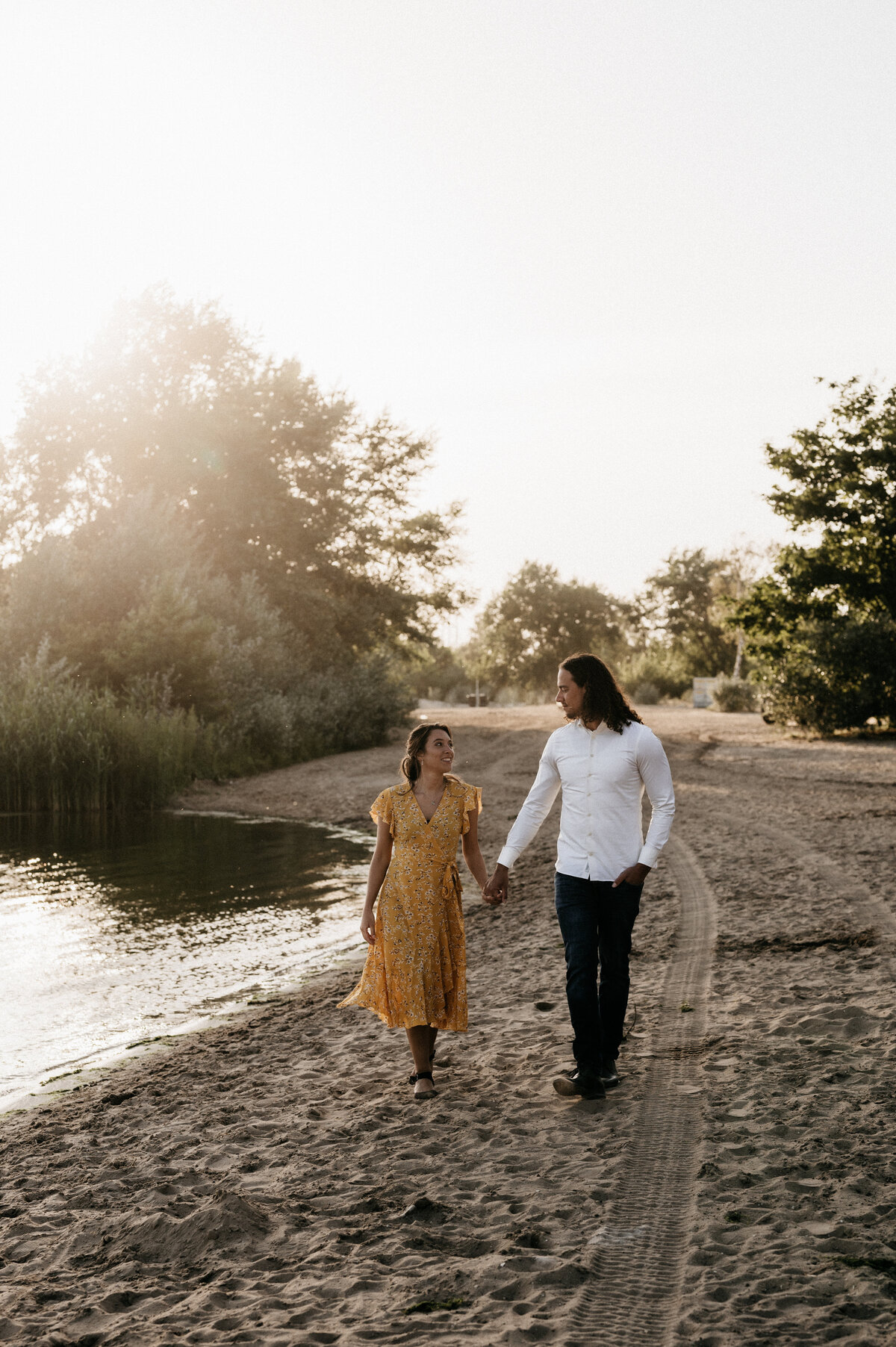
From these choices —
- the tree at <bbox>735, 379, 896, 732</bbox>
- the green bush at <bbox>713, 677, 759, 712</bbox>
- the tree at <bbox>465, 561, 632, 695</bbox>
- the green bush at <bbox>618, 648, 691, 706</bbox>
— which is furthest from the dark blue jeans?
the tree at <bbox>465, 561, 632, 695</bbox>

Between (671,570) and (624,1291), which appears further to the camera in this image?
(671,570)

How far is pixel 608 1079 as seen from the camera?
5434mm

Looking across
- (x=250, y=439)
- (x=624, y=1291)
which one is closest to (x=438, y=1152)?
(x=624, y=1291)

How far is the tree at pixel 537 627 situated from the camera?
258ft

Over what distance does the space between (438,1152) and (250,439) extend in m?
33.6


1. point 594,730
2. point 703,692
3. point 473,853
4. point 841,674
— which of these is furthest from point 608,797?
point 703,692

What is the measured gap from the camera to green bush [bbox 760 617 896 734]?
29.1 metres

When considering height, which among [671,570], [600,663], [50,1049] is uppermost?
[671,570]

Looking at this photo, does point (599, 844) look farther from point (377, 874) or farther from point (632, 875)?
point (377, 874)

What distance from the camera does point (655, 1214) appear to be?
409 centimetres

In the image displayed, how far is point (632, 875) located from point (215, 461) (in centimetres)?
3319

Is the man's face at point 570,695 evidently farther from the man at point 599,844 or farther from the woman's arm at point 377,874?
the woman's arm at point 377,874

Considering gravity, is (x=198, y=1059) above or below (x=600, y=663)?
below

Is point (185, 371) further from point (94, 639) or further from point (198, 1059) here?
point (198, 1059)
